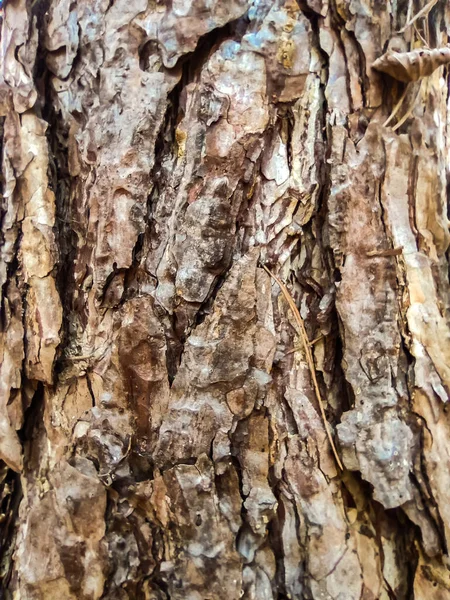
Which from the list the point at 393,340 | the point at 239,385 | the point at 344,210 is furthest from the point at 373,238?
the point at 239,385

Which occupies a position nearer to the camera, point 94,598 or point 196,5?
point 94,598

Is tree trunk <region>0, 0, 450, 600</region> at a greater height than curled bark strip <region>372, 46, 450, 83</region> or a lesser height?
lesser

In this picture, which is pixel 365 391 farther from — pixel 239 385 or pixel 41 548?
pixel 41 548

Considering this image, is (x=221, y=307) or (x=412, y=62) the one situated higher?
(x=412, y=62)
